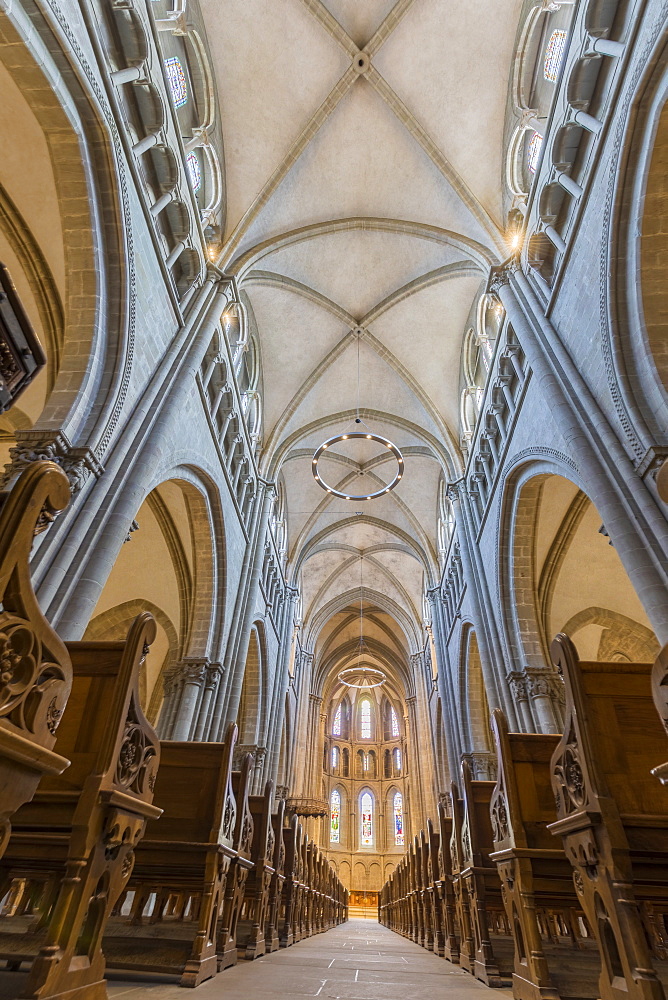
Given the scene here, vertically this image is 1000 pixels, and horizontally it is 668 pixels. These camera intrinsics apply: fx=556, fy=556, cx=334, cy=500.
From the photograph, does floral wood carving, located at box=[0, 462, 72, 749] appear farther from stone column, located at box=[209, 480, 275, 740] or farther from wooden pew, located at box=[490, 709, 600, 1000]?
stone column, located at box=[209, 480, 275, 740]

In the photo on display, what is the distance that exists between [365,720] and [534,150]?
35.6m

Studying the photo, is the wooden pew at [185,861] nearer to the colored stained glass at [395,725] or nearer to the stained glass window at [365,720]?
the colored stained glass at [395,725]

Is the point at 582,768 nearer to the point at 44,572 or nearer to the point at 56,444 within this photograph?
the point at 44,572

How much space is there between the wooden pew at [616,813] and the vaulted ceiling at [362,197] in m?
11.0

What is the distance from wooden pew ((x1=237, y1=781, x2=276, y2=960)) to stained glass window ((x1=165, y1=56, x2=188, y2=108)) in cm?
1145

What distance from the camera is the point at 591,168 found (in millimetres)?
7793

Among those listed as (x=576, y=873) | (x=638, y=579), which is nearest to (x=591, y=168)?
(x=638, y=579)

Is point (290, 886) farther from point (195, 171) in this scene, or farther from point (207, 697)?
point (195, 171)

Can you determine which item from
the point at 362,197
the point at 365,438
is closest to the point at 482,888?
the point at 365,438

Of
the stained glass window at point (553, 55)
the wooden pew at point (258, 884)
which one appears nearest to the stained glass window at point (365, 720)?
the wooden pew at point (258, 884)

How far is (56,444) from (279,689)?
575 inches

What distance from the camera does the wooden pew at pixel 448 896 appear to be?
21.0 ft

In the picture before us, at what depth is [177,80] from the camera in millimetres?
10508

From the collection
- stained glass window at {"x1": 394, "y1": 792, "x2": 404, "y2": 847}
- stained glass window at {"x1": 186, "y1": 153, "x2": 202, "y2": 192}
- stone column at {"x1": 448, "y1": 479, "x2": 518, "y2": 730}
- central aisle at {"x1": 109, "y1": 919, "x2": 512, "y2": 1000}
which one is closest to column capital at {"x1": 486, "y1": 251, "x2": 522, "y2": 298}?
stone column at {"x1": 448, "y1": 479, "x2": 518, "y2": 730}
